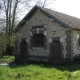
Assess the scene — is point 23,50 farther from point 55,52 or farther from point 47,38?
point 55,52

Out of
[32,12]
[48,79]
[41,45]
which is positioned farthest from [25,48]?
[48,79]

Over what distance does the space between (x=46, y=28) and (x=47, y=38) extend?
39.8 inches

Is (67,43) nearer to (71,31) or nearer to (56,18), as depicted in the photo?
(71,31)

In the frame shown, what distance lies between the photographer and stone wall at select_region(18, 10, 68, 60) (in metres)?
17.0

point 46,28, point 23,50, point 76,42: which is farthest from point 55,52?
point 23,50

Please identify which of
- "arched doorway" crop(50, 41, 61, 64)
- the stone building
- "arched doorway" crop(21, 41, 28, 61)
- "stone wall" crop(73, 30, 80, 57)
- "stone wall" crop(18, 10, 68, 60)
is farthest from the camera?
"arched doorway" crop(21, 41, 28, 61)

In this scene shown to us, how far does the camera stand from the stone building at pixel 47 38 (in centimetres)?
1673

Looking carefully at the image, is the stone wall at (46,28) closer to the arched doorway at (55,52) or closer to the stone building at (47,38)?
the stone building at (47,38)

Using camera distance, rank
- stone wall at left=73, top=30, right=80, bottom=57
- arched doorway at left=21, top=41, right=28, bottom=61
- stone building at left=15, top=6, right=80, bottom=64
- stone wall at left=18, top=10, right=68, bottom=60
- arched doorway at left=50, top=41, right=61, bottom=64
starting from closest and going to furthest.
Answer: stone building at left=15, top=6, right=80, bottom=64 → stone wall at left=18, top=10, right=68, bottom=60 → stone wall at left=73, top=30, right=80, bottom=57 → arched doorway at left=50, top=41, right=61, bottom=64 → arched doorway at left=21, top=41, right=28, bottom=61

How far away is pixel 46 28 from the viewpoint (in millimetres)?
18141

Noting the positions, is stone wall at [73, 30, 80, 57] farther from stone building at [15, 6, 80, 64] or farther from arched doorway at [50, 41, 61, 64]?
arched doorway at [50, 41, 61, 64]

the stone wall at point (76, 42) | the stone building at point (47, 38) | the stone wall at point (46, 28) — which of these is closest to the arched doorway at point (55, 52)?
the stone building at point (47, 38)

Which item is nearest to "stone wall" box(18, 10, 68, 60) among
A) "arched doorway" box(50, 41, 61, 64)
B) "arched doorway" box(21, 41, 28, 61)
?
"arched doorway" box(50, 41, 61, 64)

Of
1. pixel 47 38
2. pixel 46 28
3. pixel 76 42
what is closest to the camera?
pixel 76 42
